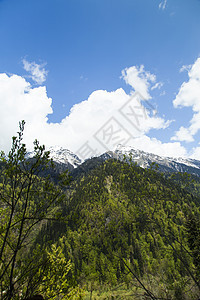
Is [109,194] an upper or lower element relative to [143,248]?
upper

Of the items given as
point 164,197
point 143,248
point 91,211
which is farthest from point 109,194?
point 164,197

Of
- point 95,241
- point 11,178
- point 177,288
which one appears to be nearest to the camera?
point 11,178

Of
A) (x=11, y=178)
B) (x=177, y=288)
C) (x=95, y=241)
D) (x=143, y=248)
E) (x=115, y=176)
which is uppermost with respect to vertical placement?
(x=115, y=176)

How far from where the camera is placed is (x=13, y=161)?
5.40 meters

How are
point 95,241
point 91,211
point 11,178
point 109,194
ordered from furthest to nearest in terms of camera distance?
point 109,194, point 91,211, point 95,241, point 11,178

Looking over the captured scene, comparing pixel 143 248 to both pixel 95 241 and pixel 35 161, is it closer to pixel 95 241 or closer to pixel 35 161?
pixel 95 241

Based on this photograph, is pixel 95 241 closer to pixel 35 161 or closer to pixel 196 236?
pixel 196 236

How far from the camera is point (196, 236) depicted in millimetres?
21172

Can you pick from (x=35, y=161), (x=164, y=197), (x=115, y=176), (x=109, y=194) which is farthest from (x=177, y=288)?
(x=115, y=176)

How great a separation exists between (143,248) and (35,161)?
104 m

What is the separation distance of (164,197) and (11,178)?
7238 millimetres

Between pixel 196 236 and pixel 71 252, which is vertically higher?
pixel 71 252

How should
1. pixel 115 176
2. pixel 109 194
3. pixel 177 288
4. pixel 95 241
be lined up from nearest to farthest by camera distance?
pixel 177 288
pixel 95 241
pixel 109 194
pixel 115 176

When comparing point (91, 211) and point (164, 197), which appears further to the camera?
point (91, 211)
